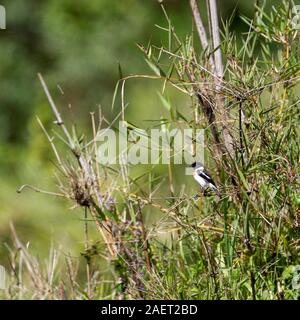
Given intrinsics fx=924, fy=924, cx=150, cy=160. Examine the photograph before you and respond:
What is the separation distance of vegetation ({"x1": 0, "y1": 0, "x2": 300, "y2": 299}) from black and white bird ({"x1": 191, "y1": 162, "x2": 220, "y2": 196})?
0.09 ft

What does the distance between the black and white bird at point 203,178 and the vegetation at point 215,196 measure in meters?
0.03

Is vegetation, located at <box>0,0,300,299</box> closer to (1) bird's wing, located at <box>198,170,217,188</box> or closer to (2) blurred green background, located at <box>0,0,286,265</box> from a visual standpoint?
(1) bird's wing, located at <box>198,170,217,188</box>

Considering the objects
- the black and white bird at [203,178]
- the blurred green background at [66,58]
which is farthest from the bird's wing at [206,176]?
the blurred green background at [66,58]

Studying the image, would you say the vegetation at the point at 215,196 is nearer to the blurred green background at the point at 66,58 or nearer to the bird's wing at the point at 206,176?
the bird's wing at the point at 206,176

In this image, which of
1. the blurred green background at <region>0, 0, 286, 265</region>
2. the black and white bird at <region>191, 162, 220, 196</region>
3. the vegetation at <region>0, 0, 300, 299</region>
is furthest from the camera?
the blurred green background at <region>0, 0, 286, 265</region>

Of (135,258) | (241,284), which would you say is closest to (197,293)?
(241,284)

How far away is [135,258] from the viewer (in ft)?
9.55

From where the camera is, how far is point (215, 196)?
8.97 ft

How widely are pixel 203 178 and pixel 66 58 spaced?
8120 millimetres

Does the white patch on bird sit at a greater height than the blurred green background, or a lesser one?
lesser

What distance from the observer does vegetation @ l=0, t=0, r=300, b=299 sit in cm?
256

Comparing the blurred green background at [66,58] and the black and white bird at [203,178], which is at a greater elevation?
the blurred green background at [66,58]

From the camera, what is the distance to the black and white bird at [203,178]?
2707mm

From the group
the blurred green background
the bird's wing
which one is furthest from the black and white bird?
the blurred green background
